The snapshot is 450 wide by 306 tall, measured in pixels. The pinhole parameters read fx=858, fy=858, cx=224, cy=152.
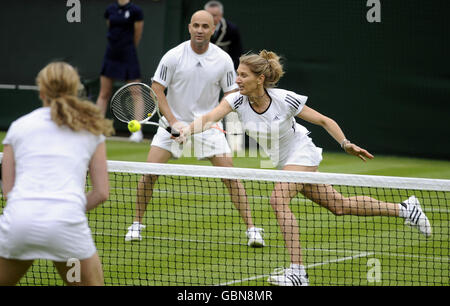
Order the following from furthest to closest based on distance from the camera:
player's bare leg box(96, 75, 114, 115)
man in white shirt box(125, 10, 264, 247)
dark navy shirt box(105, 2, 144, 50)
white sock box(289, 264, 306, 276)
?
player's bare leg box(96, 75, 114, 115) → dark navy shirt box(105, 2, 144, 50) → man in white shirt box(125, 10, 264, 247) → white sock box(289, 264, 306, 276)

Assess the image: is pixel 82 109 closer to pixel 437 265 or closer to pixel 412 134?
pixel 437 265

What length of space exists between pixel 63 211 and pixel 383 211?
10.3 ft

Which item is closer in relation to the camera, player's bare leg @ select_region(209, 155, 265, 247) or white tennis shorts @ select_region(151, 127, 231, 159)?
player's bare leg @ select_region(209, 155, 265, 247)

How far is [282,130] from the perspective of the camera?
20.5 feet

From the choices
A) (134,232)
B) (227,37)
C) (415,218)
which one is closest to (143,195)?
(134,232)

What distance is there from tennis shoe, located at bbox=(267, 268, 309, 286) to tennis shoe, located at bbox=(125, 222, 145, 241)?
1578 mm

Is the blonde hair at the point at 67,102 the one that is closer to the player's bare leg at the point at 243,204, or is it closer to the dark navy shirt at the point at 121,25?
the player's bare leg at the point at 243,204

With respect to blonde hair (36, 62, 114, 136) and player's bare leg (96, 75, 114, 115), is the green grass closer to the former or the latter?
blonde hair (36, 62, 114, 136)

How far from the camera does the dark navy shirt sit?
1270 cm

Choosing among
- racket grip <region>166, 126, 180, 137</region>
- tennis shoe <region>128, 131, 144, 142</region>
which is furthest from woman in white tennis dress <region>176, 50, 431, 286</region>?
tennis shoe <region>128, 131, 144, 142</region>

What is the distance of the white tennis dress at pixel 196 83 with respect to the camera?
7363 mm

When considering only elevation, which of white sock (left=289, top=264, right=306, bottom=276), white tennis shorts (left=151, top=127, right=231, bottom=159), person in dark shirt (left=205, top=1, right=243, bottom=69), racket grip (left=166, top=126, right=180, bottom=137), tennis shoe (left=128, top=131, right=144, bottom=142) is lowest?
tennis shoe (left=128, top=131, right=144, bottom=142)

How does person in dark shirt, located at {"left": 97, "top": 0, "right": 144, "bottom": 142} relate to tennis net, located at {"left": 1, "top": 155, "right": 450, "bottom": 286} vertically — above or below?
above

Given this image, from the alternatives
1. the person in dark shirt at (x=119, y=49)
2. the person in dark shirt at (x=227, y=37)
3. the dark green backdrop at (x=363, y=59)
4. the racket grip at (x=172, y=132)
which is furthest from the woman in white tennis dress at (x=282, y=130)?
the person in dark shirt at (x=119, y=49)
